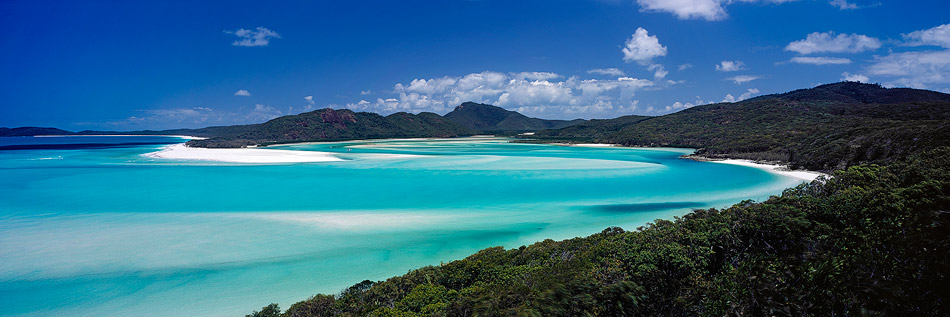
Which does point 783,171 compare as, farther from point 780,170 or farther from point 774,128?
point 774,128

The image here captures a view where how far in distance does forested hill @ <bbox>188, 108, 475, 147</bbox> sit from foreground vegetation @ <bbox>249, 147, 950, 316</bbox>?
120m

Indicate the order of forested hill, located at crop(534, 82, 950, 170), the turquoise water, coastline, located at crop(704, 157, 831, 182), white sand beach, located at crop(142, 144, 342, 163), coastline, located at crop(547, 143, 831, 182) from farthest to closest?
1. white sand beach, located at crop(142, 144, 342, 163)
2. coastline, located at crop(547, 143, 831, 182)
3. coastline, located at crop(704, 157, 831, 182)
4. forested hill, located at crop(534, 82, 950, 170)
5. the turquoise water

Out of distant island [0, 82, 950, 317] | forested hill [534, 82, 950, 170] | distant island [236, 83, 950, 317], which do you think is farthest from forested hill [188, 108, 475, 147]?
distant island [236, 83, 950, 317]

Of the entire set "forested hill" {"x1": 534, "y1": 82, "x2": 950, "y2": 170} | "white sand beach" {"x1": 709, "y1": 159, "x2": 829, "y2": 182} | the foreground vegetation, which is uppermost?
"forested hill" {"x1": 534, "y1": 82, "x2": 950, "y2": 170}

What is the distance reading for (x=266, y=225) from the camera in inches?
672

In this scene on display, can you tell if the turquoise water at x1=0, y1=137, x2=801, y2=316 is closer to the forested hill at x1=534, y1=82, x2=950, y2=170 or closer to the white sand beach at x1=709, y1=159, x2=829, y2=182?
the white sand beach at x1=709, y1=159, x2=829, y2=182

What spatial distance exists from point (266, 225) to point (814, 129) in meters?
59.2

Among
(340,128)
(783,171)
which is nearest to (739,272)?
(783,171)

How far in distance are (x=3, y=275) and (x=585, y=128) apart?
131 meters

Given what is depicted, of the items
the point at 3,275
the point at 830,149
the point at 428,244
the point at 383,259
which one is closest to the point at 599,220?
the point at 428,244

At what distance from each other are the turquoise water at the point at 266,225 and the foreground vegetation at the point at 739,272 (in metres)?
3.55

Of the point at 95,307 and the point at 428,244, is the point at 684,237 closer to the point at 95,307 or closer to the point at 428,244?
the point at 428,244

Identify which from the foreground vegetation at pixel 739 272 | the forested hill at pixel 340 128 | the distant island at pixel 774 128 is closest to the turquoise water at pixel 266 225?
the foreground vegetation at pixel 739 272

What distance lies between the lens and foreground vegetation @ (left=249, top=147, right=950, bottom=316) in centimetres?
512
